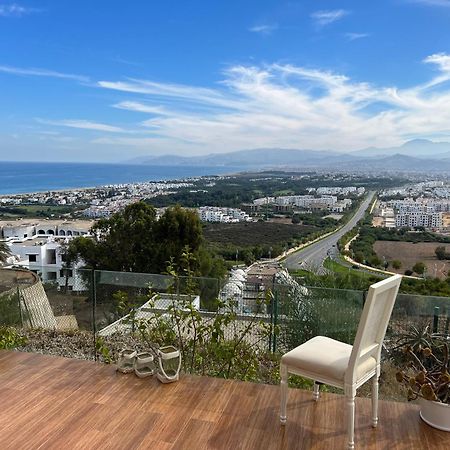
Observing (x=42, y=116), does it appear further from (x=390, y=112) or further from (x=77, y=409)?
(x=77, y=409)

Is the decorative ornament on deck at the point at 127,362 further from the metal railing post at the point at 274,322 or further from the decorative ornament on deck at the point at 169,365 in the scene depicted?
the metal railing post at the point at 274,322

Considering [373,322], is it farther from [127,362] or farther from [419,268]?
[419,268]

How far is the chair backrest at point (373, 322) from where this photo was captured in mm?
2234

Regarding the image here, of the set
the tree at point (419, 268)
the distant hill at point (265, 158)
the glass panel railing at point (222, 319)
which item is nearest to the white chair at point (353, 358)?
the glass panel railing at point (222, 319)

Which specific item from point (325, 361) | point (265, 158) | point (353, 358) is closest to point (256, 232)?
point (325, 361)

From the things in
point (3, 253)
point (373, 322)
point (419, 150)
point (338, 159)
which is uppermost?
point (419, 150)

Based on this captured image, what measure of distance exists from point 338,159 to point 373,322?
228 ft

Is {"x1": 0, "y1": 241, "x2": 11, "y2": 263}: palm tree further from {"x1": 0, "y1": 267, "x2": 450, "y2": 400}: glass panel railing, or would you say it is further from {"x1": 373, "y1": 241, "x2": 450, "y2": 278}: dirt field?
{"x1": 373, "y1": 241, "x2": 450, "y2": 278}: dirt field

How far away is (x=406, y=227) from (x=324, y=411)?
27.0 m

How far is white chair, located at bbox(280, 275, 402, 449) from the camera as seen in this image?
89.1 inches

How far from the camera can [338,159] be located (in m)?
68.9

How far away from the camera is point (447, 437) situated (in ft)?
8.00

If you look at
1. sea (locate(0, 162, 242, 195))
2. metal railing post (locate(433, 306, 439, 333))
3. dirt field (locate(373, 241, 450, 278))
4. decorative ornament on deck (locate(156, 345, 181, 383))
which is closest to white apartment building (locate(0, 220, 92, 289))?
decorative ornament on deck (locate(156, 345, 181, 383))

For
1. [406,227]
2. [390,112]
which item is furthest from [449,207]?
[390,112]
